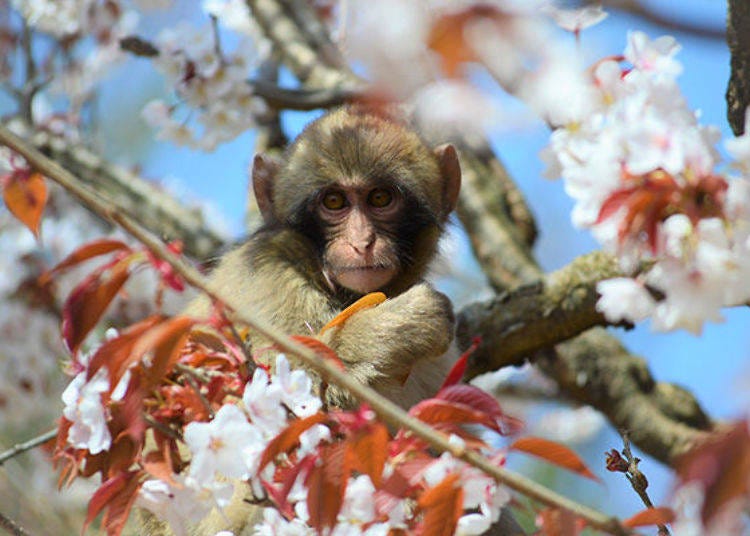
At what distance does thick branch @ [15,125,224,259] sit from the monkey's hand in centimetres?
320

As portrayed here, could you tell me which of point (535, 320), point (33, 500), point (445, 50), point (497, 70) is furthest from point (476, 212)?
A: point (445, 50)

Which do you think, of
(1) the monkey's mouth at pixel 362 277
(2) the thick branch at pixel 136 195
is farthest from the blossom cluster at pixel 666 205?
(2) the thick branch at pixel 136 195

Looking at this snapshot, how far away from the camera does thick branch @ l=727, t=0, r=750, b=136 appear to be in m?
3.23

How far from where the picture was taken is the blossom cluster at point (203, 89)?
6414 millimetres

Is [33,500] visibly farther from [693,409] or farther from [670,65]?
[670,65]

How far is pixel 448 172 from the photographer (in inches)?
218

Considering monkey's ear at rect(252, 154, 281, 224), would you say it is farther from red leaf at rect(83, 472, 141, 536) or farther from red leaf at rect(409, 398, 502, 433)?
red leaf at rect(409, 398, 502, 433)

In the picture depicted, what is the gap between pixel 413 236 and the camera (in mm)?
5336

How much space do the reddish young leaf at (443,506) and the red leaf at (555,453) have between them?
0.17 m

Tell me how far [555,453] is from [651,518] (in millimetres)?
268

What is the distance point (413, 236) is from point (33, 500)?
2.42 m

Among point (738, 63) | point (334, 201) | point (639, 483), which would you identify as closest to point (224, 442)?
point (639, 483)

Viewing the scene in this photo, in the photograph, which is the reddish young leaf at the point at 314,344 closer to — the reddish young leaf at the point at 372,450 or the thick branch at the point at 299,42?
the reddish young leaf at the point at 372,450

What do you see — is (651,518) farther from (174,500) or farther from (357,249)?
(357,249)
